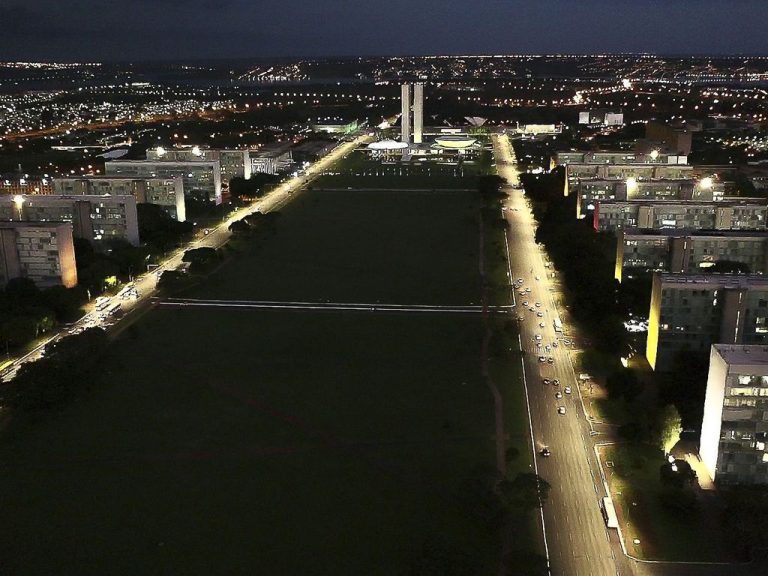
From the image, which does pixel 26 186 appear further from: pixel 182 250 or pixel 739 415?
pixel 739 415

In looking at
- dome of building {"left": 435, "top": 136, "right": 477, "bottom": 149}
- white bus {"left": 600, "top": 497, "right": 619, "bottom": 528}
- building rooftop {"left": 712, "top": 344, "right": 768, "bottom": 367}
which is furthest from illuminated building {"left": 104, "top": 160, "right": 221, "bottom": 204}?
white bus {"left": 600, "top": 497, "right": 619, "bottom": 528}

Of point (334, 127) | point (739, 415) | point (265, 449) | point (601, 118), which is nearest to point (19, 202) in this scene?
point (265, 449)

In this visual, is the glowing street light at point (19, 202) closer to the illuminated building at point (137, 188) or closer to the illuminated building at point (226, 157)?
the illuminated building at point (137, 188)

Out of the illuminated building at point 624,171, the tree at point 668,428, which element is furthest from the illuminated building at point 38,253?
the illuminated building at point 624,171

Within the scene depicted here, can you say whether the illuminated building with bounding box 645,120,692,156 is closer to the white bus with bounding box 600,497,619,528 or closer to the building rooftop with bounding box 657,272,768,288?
the building rooftop with bounding box 657,272,768,288

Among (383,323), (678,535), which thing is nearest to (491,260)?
(383,323)

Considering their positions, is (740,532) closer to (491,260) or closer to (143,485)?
(143,485)

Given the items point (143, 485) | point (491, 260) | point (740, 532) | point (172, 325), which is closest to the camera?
point (740, 532)
